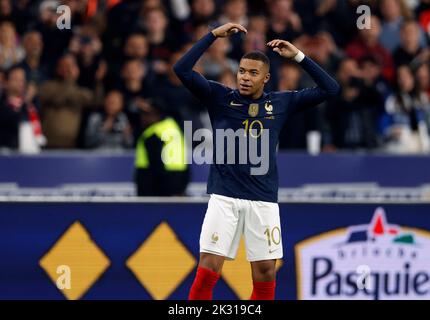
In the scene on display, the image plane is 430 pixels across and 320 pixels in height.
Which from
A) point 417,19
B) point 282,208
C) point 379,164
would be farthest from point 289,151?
point 282,208

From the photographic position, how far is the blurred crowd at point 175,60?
48.0 feet

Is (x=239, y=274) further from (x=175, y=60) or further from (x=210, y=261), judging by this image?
(x=175, y=60)

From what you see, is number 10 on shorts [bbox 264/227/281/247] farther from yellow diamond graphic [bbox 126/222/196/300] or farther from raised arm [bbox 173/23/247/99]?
yellow diamond graphic [bbox 126/222/196/300]

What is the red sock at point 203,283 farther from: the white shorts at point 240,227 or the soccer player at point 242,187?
the white shorts at point 240,227

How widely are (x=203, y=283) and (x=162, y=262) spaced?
1.75 meters

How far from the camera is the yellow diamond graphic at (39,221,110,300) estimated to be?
402 inches

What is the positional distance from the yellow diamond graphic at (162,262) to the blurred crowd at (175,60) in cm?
356

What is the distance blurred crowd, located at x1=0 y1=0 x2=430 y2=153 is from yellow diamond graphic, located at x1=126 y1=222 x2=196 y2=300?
3556 millimetres

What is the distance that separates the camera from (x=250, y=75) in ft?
28.2

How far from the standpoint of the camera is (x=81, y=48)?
15211 mm

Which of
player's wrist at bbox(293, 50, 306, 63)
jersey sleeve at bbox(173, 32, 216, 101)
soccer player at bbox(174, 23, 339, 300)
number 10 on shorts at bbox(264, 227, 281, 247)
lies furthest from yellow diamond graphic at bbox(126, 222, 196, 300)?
A: player's wrist at bbox(293, 50, 306, 63)

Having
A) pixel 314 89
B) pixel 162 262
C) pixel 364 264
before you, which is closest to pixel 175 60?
pixel 162 262

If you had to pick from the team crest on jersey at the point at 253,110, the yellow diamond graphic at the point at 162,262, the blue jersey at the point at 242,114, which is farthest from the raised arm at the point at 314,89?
the yellow diamond graphic at the point at 162,262
